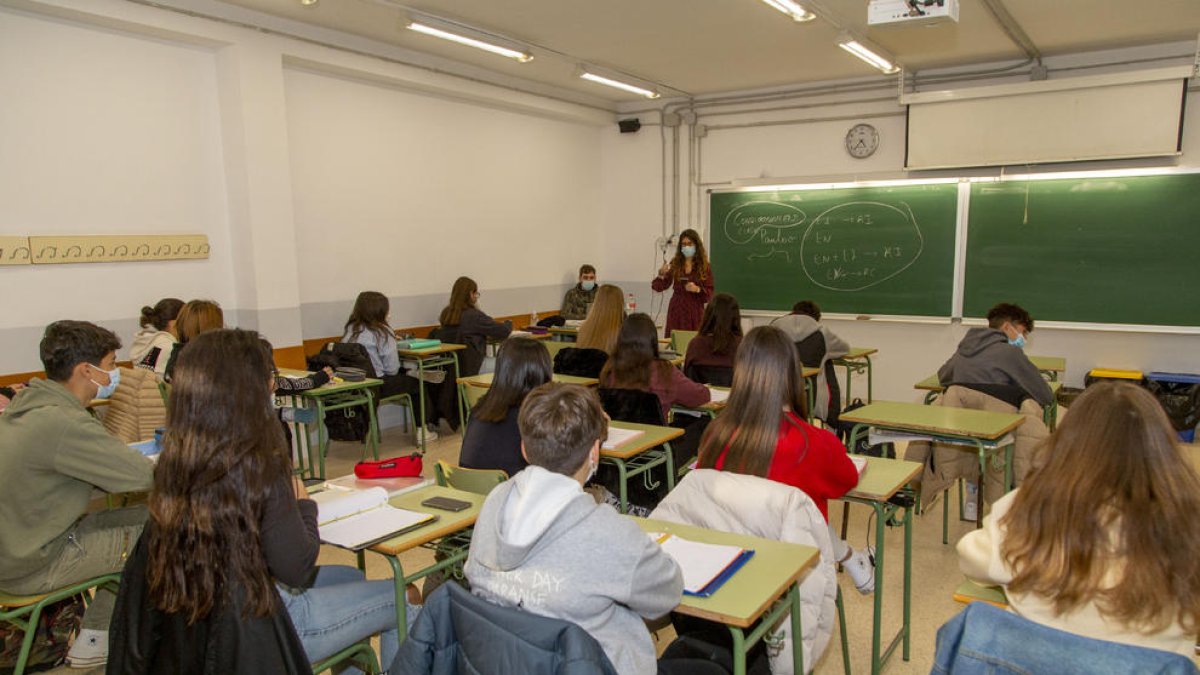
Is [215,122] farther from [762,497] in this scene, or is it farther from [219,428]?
[762,497]

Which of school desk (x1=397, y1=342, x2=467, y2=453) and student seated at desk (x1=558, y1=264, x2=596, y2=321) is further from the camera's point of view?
student seated at desk (x1=558, y1=264, x2=596, y2=321)

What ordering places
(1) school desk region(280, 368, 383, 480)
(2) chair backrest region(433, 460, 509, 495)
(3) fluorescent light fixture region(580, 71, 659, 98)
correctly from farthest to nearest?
1. (3) fluorescent light fixture region(580, 71, 659, 98)
2. (1) school desk region(280, 368, 383, 480)
3. (2) chair backrest region(433, 460, 509, 495)

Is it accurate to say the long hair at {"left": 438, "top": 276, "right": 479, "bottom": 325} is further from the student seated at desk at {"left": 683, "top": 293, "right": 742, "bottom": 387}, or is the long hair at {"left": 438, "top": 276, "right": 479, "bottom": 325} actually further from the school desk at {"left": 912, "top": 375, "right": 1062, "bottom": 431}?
the school desk at {"left": 912, "top": 375, "right": 1062, "bottom": 431}

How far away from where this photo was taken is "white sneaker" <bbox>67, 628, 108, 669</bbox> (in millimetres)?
2758

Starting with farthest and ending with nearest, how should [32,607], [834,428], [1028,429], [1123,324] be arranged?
[1123,324]
[834,428]
[1028,429]
[32,607]

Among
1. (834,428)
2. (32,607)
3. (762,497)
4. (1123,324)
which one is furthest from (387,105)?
(1123,324)

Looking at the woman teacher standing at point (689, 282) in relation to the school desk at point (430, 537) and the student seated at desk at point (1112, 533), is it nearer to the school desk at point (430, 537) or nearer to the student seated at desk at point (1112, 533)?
the school desk at point (430, 537)

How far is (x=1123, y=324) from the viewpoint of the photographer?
21.0ft

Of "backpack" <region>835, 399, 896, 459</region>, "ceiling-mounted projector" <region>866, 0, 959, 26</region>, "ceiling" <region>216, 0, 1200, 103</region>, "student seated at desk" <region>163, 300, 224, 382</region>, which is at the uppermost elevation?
"ceiling" <region>216, 0, 1200, 103</region>

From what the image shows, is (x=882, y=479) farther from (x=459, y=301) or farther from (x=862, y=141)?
(x=862, y=141)

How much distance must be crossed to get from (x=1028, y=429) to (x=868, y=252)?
379 centimetres

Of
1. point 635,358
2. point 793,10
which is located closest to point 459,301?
point 635,358

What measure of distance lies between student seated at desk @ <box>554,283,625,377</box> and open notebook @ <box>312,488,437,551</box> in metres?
2.17

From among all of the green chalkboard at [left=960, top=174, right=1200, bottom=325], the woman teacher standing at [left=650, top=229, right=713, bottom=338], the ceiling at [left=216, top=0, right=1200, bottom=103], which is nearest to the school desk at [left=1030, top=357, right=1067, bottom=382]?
the green chalkboard at [left=960, top=174, right=1200, bottom=325]
